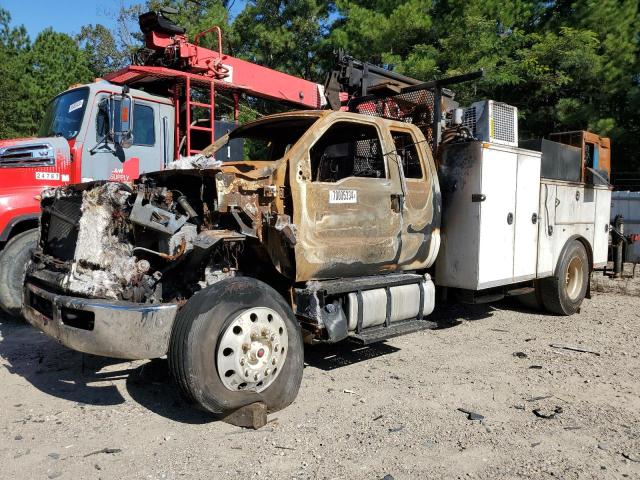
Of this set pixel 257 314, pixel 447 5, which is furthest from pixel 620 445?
pixel 447 5

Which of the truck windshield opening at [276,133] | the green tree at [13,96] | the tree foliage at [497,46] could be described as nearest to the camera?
the truck windshield opening at [276,133]

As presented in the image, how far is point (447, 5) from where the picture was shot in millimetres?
16922

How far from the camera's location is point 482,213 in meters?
5.91

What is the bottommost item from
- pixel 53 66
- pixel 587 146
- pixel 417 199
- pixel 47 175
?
pixel 417 199

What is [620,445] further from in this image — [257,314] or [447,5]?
[447,5]

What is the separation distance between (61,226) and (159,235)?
44.0 inches

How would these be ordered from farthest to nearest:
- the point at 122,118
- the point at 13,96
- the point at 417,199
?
the point at 13,96 → the point at 122,118 → the point at 417,199

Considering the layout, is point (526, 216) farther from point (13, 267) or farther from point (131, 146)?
point (13, 267)

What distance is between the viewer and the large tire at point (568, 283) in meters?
7.38

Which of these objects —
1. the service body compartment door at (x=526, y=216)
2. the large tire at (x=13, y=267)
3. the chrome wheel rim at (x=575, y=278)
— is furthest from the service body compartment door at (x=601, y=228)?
the large tire at (x=13, y=267)

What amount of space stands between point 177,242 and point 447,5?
15.6m

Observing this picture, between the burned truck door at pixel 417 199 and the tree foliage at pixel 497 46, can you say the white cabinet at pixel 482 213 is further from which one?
the tree foliage at pixel 497 46

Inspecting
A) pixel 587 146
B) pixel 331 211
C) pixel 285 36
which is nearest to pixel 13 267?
pixel 331 211

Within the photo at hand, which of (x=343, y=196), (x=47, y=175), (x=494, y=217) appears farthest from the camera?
(x=47, y=175)
